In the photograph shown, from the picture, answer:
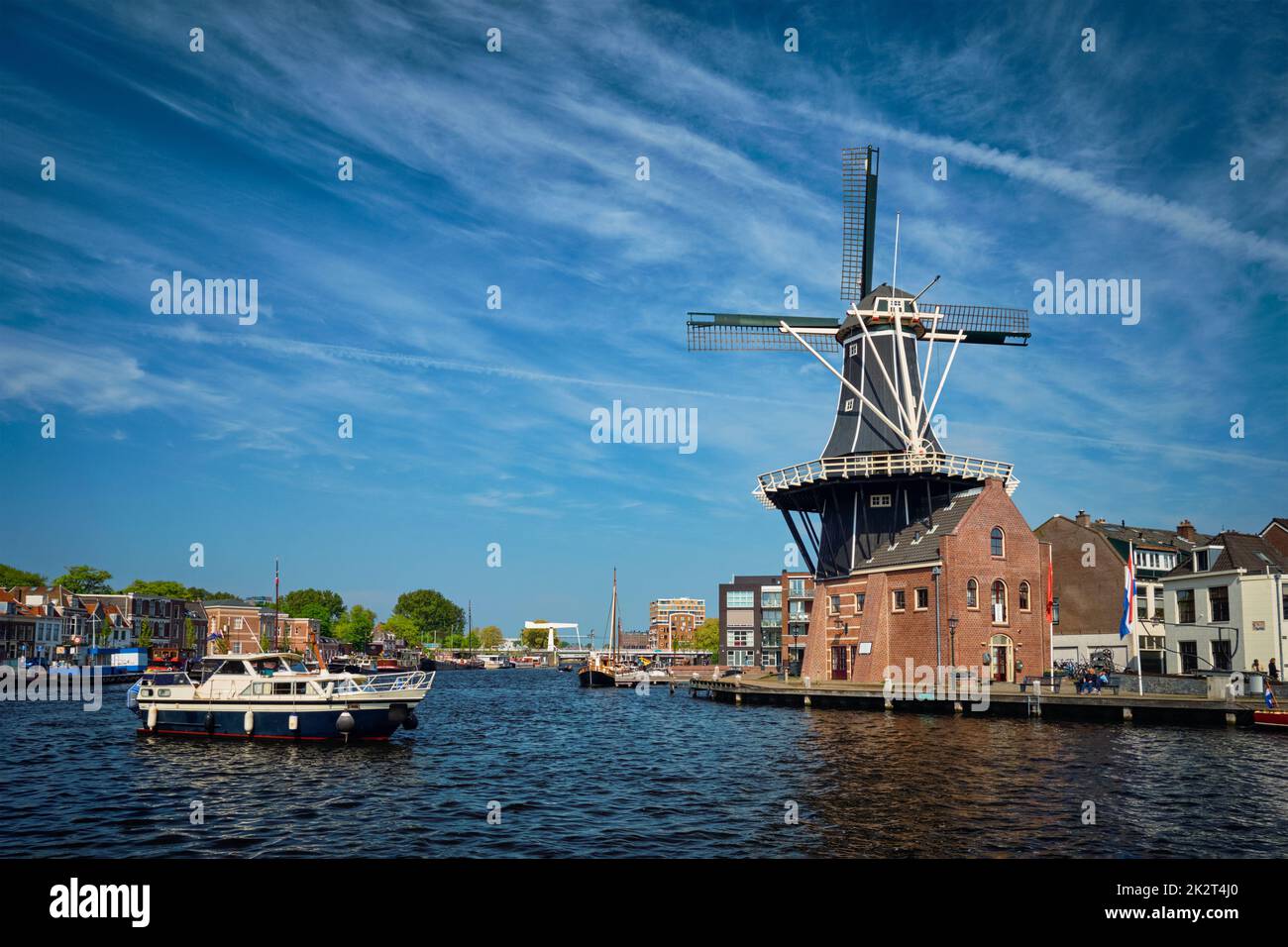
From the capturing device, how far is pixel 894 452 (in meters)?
65.8

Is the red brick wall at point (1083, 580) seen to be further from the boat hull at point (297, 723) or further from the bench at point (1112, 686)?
the boat hull at point (297, 723)

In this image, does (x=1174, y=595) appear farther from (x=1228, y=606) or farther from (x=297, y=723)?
(x=297, y=723)

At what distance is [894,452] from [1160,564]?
115 feet

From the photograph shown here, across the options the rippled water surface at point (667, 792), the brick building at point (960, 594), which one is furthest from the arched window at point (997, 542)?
the rippled water surface at point (667, 792)

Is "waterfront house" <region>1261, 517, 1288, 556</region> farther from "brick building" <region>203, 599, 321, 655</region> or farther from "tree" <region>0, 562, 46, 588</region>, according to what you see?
"tree" <region>0, 562, 46, 588</region>

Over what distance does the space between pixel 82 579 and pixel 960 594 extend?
15897cm

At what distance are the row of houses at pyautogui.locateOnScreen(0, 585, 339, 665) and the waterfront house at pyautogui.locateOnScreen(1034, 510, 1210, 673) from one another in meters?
71.3

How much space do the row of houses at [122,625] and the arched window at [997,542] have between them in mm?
65439

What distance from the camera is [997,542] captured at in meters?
62.1

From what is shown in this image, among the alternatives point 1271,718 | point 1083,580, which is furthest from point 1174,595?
point 1271,718

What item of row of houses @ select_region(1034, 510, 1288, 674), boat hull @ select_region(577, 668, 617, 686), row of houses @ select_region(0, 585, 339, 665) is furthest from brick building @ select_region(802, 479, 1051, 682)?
row of houses @ select_region(0, 585, 339, 665)

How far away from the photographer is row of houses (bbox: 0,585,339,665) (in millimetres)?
119062
